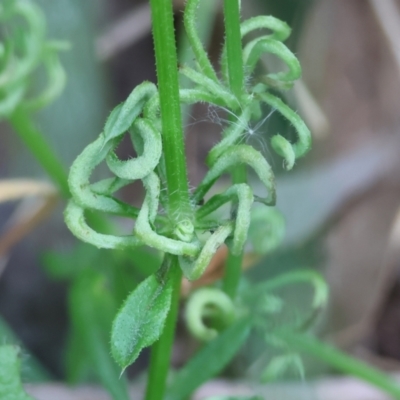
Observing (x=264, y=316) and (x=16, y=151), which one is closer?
(x=264, y=316)

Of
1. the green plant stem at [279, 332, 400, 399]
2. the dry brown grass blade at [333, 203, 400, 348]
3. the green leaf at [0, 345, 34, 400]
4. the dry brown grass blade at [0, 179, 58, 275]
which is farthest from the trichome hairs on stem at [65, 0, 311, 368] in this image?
the dry brown grass blade at [333, 203, 400, 348]

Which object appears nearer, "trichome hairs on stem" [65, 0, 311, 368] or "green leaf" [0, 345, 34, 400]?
"trichome hairs on stem" [65, 0, 311, 368]

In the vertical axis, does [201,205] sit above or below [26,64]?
below

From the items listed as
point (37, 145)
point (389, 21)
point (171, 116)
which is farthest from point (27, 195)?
point (389, 21)

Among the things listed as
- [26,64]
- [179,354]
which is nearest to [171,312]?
[26,64]

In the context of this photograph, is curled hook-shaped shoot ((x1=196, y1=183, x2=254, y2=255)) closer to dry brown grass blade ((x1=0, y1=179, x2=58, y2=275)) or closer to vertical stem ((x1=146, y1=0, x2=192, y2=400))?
vertical stem ((x1=146, y1=0, x2=192, y2=400))

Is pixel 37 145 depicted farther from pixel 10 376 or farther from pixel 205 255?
pixel 205 255

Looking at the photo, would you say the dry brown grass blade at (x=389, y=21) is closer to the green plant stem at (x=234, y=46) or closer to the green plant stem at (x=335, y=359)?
the green plant stem at (x=335, y=359)

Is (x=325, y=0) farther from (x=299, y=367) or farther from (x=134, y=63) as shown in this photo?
(x=299, y=367)
